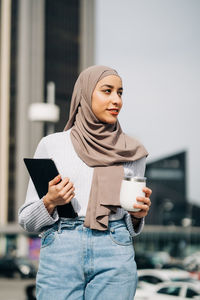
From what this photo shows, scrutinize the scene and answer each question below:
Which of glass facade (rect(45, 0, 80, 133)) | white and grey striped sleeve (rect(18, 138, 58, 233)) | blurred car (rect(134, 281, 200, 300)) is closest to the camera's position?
white and grey striped sleeve (rect(18, 138, 58, 233))

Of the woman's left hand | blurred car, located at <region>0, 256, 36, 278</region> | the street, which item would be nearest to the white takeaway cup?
the woman's left hand

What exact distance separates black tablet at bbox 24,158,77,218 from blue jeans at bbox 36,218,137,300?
0.05m

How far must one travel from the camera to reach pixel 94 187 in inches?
91.7

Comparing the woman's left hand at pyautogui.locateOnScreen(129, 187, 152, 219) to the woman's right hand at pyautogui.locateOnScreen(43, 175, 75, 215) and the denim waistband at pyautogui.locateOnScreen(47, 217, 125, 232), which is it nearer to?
the denim waistband at pyautogui.locateOnScreen(47, 217, 125, 232)

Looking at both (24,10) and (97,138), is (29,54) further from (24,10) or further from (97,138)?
(97,138)

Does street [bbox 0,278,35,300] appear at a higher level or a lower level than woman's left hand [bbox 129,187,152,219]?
lower

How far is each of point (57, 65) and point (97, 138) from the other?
7814cm

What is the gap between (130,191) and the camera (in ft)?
7.29

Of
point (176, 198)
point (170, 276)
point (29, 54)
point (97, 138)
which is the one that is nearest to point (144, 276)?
point (170, 276)

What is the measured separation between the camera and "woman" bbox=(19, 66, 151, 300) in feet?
7.43

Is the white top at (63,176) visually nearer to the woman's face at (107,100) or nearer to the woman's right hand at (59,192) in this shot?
the woman's right hand at (59,192)

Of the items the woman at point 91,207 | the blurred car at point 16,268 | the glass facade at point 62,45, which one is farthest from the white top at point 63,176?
the glass facade at point 62,45

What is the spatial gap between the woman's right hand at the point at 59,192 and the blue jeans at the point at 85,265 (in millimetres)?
108

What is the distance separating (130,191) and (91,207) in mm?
176
